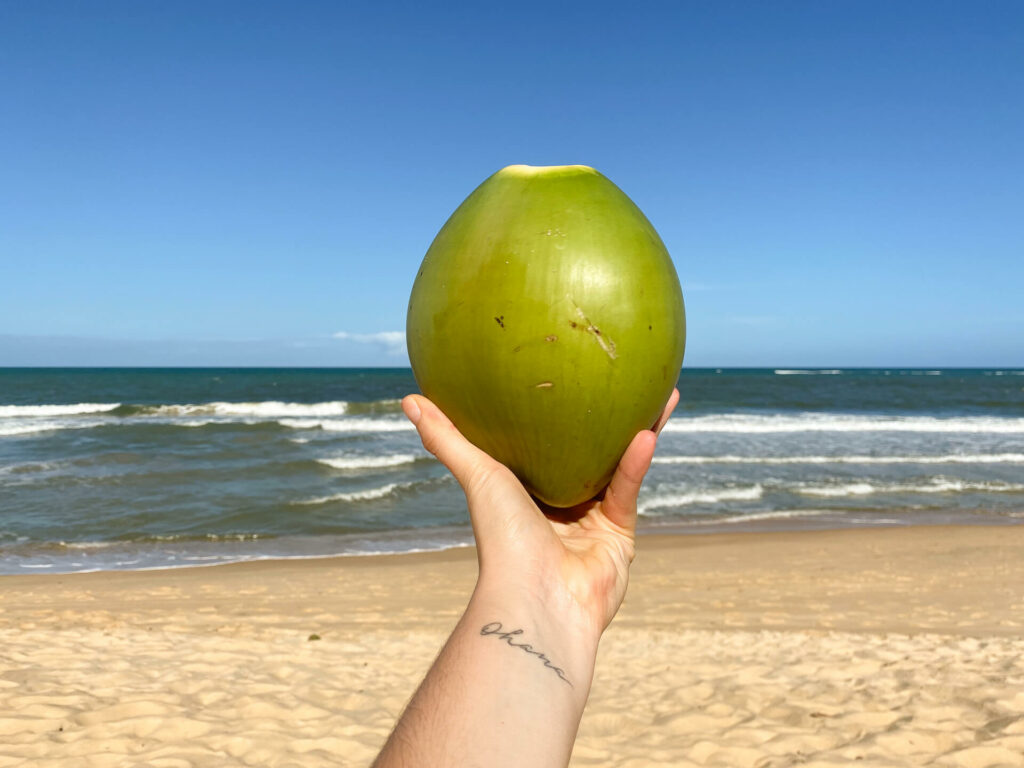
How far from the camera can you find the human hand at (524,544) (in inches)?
71.2

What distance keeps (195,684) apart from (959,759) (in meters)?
4.32

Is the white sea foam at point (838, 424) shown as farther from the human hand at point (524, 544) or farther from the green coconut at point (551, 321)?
the green coconut at point (551, 321)

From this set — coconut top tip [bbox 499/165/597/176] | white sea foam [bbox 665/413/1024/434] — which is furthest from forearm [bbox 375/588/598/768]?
white sea foam [bbox 665/413/1024/434]

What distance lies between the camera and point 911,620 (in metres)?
6.91

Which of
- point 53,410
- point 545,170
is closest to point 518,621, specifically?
point 545,170

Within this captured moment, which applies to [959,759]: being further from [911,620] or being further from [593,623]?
[911,620]

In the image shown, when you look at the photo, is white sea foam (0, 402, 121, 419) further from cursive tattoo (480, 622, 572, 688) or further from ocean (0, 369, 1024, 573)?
cursive tattoo (480, 622, 572, 688)

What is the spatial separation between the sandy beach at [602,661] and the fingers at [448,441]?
2714mm

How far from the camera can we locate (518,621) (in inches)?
66.2

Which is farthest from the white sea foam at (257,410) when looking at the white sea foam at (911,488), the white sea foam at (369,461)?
the white sea foam at (911,488)

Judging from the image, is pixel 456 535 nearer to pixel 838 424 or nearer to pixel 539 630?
pixel 539 630

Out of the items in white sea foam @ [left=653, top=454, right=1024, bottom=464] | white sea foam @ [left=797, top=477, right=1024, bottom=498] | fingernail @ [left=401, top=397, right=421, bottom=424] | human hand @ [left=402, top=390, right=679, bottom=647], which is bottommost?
white sea foam @ [left=797, top=477, right=1024, bottom=498]

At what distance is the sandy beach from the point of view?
4.01m

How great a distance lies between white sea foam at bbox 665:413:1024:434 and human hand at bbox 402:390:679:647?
68.4ft
